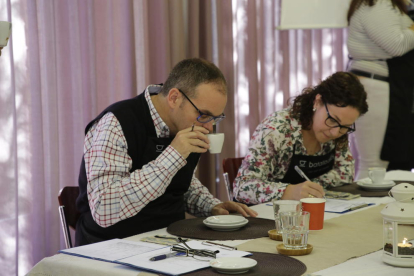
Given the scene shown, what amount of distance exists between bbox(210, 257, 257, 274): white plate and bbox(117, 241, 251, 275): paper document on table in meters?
0.04

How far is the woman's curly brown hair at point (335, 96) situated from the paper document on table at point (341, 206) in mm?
491

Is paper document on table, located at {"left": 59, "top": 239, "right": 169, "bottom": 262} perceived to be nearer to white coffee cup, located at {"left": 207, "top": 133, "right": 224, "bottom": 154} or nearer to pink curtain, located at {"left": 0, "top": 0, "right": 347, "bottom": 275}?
white coffee cup, located at {"left": 207, "top": 133, "right": 224, "bottom": 154}

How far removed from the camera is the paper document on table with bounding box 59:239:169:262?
55.4 inches

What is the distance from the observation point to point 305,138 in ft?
8.70

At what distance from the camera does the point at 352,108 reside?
2.50m

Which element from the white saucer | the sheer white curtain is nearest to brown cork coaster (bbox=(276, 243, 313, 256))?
the white saucer

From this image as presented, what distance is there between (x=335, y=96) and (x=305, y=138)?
27 cm

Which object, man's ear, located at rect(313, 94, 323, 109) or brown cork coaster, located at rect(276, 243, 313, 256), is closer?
brown cork coaster, located at rect(276, 243, 313, 256)

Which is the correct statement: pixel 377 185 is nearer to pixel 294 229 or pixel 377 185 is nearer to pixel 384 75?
pixel 294 229

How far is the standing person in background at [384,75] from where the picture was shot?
3.64 m

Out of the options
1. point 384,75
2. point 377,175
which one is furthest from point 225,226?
point 384,75

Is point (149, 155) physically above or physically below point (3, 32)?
below

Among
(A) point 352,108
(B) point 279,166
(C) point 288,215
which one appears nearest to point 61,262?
(C) point 288,215

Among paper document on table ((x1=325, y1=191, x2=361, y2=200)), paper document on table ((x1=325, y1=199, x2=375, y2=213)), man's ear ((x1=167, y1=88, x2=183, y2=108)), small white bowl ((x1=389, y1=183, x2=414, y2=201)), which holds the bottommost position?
paper document on table ((x1=325, y1=191, x2=361, y2=200))
